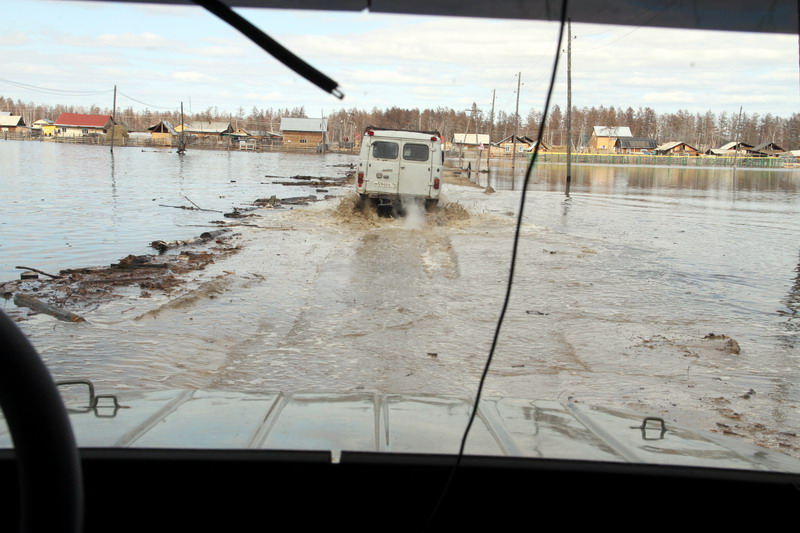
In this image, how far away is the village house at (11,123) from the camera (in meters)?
166

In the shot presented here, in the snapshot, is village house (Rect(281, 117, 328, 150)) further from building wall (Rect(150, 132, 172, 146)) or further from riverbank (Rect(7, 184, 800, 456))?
riverbank (Rect(7, 184, 800, 456))

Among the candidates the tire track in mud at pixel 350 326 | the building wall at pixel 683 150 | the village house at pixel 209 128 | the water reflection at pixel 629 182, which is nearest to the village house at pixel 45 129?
the village house at pixel 209 128

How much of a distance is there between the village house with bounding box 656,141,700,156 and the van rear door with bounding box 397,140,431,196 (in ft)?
478

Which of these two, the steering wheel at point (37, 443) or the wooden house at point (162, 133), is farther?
the wooden house at point (162, 133)

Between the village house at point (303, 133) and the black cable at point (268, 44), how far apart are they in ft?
217

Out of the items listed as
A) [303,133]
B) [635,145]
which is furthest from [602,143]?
[303,133]

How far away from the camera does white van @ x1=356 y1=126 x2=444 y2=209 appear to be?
21484mm

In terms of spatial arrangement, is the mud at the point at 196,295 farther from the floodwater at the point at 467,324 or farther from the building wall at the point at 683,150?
the building wall at the point at 683,150

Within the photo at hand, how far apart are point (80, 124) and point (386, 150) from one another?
159514 mm

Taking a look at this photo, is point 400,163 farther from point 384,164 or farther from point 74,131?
point 74,131

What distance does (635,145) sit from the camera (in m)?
153

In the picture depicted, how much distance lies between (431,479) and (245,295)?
915cm

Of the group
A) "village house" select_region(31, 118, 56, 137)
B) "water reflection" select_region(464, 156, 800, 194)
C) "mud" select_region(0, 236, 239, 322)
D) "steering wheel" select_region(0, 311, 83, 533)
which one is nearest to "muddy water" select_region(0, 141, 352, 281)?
"mud" select_region(0, 236, 239, 322)

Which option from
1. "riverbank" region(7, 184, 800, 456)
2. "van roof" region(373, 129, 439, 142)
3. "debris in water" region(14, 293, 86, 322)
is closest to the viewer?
"riverbank" region(7, 184, 800, 456)
